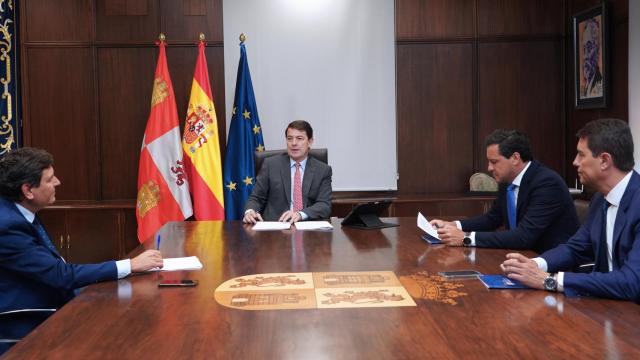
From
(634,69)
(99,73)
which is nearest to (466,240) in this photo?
→ (634,69)

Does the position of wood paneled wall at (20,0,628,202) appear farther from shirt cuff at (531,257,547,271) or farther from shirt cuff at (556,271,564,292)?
shirt cuff at (556,271,564,292)

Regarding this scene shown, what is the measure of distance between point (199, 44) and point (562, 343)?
4.88m

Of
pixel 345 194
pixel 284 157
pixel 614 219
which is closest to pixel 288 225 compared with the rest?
pixel 284 157

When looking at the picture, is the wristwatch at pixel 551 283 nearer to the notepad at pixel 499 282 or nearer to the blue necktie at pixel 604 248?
the notepad at pixel 499 282

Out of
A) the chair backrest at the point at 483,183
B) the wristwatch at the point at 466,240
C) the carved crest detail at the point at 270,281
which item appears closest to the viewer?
the carved crest detail at the point at 270,281

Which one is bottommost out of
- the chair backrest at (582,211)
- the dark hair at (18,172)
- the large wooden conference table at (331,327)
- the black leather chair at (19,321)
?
the black leather chair at (19,321)

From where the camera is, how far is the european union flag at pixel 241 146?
6016 millimetres

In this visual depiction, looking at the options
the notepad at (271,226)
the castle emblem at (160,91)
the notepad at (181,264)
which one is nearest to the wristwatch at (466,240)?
the notepad at (271,226)

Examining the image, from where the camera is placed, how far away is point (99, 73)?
634 cm

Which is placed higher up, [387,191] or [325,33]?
[325,33]

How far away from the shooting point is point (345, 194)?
6.43 m

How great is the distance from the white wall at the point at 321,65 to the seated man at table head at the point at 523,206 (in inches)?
109

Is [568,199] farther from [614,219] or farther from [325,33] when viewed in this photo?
[325,33]

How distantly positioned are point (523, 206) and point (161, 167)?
11.1 ft
